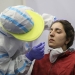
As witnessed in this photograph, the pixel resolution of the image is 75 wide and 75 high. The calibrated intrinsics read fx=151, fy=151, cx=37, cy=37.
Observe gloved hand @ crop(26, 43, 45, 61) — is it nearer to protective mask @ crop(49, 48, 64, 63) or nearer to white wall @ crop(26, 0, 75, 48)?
protective mask @ crop(49, 48, 64, 63)

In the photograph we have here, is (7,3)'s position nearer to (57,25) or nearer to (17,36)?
(57,25)

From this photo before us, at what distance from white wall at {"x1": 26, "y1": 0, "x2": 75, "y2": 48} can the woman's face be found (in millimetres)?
498

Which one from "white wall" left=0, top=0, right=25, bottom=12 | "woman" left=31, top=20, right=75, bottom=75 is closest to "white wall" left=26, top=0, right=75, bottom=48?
"white wall" left=0, top=0, right=25, bottom=12

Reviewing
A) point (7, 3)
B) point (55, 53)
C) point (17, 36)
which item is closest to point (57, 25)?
point (55, 53)

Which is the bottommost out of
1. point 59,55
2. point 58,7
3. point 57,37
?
point 59,55

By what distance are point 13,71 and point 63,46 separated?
1.68 feet

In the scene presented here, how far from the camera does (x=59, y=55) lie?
1.28 metres

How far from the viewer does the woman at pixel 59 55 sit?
47.5 inches

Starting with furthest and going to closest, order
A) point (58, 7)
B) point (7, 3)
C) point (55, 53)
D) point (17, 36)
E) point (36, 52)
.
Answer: point (7, 3) → point (58, 7) → point (55, 53) → point (36, 52) → point (17, 36)

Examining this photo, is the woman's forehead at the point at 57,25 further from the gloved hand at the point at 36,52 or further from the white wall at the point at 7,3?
the white wall at the point at 7,3

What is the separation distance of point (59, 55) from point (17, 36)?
1.47 ft

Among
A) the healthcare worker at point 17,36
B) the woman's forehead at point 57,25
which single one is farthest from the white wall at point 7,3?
the healthcare worker at point 17,36

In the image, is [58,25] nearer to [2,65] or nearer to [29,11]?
[29,11]

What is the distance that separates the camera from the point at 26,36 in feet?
3.30
